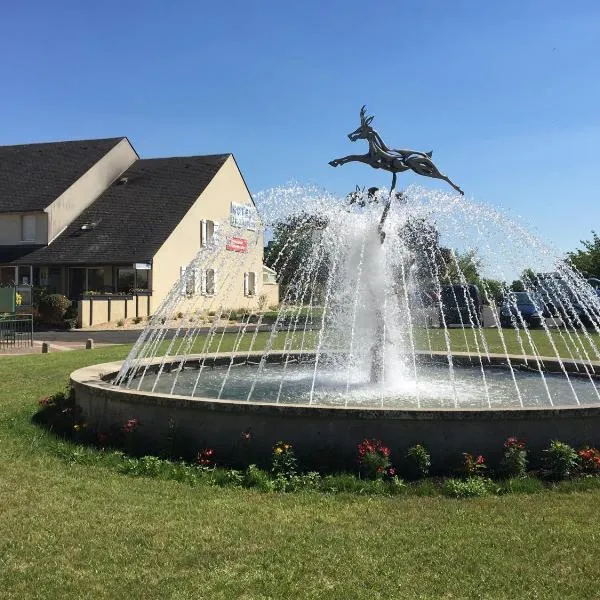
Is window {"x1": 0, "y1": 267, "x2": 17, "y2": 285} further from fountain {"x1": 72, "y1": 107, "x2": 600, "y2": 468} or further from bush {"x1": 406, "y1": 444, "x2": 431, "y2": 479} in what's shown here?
bush {"x1": 406, "y1": 444, "x2": 431, "y2": 479}

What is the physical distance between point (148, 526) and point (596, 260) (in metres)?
45.6

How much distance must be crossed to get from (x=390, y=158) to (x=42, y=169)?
36.9m

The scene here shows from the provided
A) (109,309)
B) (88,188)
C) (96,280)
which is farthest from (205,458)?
(88,188)

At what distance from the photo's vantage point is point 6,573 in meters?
4.61

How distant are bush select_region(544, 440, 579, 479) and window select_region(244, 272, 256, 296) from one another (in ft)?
132

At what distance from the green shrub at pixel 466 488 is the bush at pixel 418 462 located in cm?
29

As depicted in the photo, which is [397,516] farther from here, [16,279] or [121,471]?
[16,279]

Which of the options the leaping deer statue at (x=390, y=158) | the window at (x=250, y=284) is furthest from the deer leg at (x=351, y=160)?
the window at (x=250, y=284)

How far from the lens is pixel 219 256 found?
3750cm

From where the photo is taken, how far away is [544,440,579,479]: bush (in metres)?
6.83

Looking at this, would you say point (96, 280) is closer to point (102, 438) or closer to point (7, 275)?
point (7, 275)

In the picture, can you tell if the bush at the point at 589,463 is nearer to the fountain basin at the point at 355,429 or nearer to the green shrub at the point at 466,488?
the fountain basin at the point at 355,429

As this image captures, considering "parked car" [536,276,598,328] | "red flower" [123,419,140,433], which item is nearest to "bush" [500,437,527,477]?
"parked car" [536,276,598,328]

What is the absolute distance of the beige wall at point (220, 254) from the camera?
3775 cm
